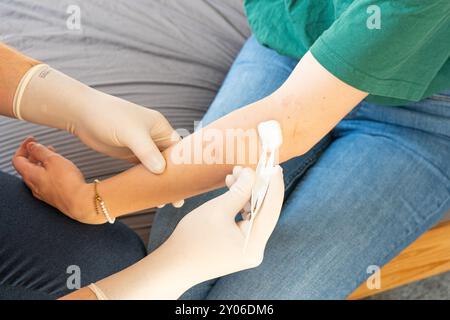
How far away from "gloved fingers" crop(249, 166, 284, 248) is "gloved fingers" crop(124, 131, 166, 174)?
0.17 metres

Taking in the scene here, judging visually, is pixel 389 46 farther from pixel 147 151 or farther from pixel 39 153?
pixel 39 153

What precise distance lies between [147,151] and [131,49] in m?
0.40

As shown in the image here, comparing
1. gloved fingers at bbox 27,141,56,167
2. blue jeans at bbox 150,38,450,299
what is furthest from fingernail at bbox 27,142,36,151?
blue jeans at bbox 150,38,450,299

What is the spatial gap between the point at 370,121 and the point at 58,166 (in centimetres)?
51

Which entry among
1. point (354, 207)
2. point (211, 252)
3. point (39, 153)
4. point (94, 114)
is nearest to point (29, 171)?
point (39, 153)

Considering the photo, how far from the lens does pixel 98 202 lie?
2.72 ft

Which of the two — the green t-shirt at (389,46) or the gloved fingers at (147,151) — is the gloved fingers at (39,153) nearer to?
the gloved fingers at (147,151)

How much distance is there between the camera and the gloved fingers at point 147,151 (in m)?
0.78

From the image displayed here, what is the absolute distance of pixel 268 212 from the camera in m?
0.73

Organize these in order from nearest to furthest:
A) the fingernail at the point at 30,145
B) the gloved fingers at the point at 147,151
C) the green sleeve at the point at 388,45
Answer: the green sleeve at the point at 388,45 < the gloved fingers at the point at 147,151 < the fingernail at the point at 30,145

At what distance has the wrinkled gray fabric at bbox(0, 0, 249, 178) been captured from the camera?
1039mm

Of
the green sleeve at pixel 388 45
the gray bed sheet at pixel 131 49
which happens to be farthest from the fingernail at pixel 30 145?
the green sleeve at pixel 388 45
